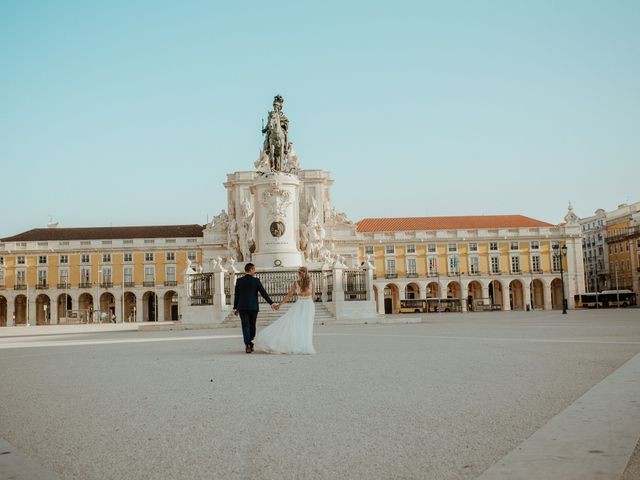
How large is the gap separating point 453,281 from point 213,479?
7501 cm

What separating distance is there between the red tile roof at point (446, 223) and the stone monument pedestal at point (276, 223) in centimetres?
5219

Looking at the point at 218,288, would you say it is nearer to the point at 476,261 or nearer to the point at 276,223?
the point at 276,223

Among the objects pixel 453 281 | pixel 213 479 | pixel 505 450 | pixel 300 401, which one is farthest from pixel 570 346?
pixel 453 281

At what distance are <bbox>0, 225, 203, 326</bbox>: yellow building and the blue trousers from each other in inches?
2533

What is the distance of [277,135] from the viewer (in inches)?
1137

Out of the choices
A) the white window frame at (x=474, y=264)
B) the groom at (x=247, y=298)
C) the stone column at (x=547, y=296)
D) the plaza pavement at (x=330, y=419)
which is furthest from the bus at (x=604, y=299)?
the plaza pavement at (x=330, y=419)

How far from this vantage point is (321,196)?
65.6 meters

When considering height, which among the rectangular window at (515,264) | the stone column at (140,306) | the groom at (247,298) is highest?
the rectangular window at (515,264)

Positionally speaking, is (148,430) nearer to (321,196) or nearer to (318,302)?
(318,302)

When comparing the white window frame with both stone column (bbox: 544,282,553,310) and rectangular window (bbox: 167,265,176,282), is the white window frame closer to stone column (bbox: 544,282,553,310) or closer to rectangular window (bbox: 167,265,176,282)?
stone column (bbox: 544,282,553,310)

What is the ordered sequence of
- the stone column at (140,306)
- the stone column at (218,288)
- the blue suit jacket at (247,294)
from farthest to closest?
the stone column at (140,306), the stone column at (218,288), the blue suit jacket at (247,294)

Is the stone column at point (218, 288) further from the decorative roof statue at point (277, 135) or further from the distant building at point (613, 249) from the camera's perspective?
the distant building at point (613, 249)

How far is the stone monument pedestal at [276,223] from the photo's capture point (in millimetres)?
27953

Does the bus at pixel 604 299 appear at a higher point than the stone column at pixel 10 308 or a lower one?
lower
